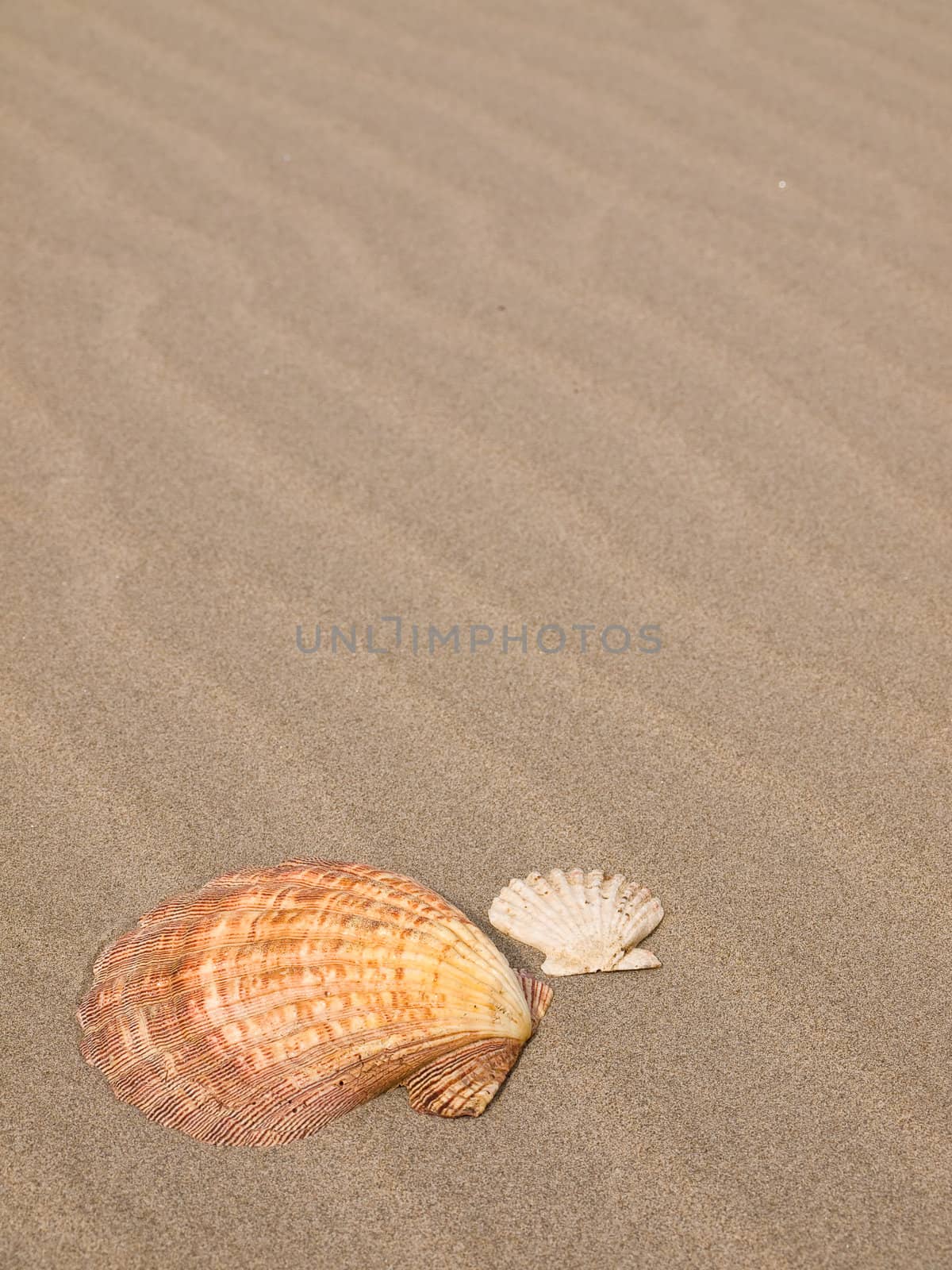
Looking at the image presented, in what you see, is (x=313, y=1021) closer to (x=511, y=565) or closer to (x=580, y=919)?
(x=580, y=919)

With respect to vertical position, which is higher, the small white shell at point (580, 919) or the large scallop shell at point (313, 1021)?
the small white shell at point (580, 919)

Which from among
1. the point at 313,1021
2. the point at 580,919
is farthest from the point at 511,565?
the point at 313,1021

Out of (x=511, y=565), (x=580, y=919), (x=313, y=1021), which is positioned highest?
(x=511, y=565)

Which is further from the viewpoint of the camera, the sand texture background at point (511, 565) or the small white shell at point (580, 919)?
the small white shell at point (580, 919)

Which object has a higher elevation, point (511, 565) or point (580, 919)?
point (511, 565)

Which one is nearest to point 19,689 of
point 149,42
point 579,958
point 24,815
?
point 24,815

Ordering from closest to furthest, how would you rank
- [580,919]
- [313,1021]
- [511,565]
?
[313,1021]
[580,919]
[511,565]
